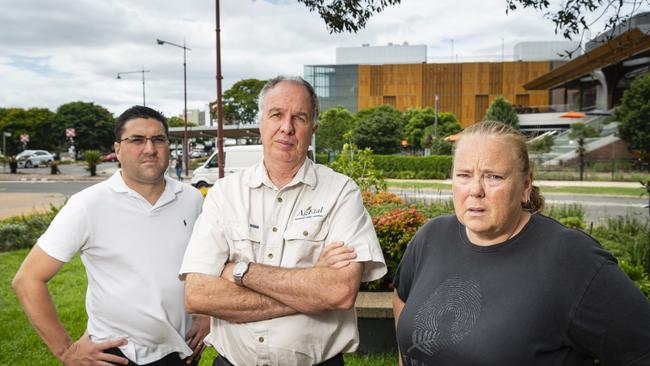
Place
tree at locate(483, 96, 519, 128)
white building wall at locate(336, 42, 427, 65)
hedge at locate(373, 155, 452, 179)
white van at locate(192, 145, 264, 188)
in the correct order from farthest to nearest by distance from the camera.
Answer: white building wall at locate(336, 42, 427, 65) < tree at locate(483, 96, 519, 128) < hedge at locate(373, 155, 452, 179) < white van at locate(192, 145, 264, 188)

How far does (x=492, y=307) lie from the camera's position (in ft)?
6.27

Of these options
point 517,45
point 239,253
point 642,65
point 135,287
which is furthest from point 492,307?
point 517,45

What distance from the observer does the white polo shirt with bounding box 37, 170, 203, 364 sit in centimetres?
260

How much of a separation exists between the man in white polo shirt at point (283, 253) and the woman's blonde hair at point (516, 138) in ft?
2.25

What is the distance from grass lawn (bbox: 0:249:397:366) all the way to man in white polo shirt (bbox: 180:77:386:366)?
2.48 m

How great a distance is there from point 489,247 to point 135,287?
178cm

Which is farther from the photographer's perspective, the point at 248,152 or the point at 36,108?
the point at 36,108

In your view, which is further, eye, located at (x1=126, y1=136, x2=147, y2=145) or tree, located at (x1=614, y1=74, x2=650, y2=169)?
tree, located at (x1=614, y1=74, x2=650, y2=169)

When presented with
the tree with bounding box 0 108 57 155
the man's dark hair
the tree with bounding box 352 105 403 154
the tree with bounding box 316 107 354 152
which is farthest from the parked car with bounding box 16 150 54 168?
the man's dark hair

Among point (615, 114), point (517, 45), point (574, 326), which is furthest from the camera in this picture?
point (517, 45)

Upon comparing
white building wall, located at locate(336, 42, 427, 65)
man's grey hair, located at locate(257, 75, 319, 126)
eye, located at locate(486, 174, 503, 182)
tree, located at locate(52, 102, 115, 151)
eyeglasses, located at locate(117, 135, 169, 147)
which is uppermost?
white building wall, located at locate(336, 42, 427, 65)

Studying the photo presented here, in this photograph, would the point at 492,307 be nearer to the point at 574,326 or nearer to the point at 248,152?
the point at 574,326

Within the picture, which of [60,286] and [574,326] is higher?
[574,326]

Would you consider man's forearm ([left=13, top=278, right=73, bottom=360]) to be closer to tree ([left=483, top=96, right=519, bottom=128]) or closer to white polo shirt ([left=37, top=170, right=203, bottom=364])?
white polo shirt ([left=37, top=170, right=203, bottom=364])
